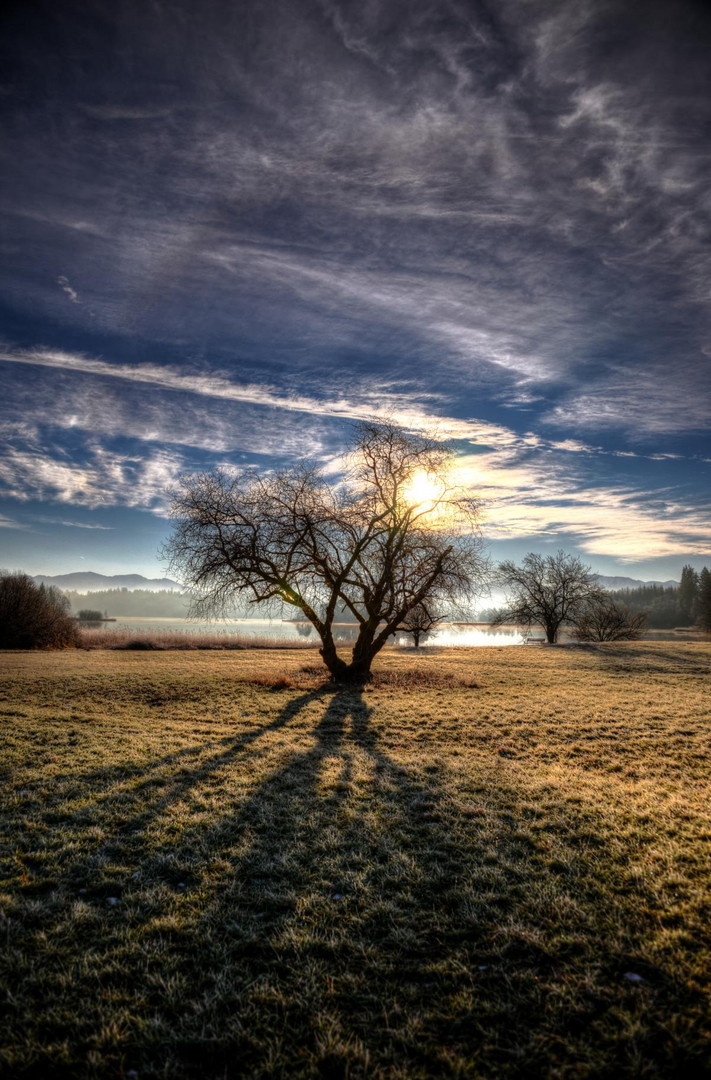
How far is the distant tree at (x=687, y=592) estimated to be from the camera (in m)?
107

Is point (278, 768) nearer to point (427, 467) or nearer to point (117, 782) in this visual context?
point (117, 782)

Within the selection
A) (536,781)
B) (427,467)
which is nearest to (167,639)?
(427,467)

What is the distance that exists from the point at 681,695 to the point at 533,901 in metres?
16.2

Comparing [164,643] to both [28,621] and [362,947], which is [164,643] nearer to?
[28,621]

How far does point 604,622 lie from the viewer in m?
51.3

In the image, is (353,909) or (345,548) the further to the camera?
(345,548)

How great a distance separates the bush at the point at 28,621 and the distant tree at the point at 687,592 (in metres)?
119

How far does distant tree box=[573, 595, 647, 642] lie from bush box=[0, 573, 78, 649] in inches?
1980

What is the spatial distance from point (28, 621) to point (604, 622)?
5516 centimetres

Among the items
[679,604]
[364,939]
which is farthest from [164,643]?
[679,604]

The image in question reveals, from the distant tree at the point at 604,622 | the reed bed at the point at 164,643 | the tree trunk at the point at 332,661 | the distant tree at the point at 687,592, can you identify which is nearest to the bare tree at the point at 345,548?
the tree trunk at the point at 332,661

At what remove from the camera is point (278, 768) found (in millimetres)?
8914

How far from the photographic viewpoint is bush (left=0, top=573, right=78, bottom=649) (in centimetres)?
3688

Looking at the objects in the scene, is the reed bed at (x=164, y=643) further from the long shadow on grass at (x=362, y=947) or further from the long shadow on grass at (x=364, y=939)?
the long shadow on grass at (x=364, y=939)
